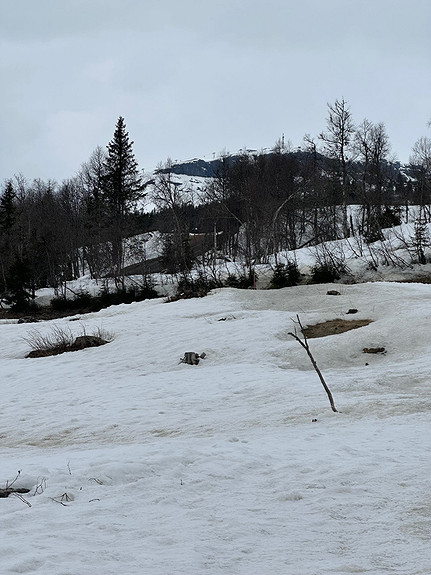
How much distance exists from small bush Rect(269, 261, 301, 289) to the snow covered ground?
17990mm

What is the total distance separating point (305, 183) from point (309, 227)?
8.61m

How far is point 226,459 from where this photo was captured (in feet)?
18.0

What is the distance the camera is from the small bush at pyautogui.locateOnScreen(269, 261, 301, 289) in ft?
104

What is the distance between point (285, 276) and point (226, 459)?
2681 cm

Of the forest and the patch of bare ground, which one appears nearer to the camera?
the patch of bare ground

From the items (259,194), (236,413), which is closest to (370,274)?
(259,194)

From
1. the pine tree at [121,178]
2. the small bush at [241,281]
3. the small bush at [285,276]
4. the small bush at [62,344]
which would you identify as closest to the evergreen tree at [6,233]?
the pine tree at [121,178]

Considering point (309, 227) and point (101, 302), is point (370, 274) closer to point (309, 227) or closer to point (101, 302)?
point (101, 302)

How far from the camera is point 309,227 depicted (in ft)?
180

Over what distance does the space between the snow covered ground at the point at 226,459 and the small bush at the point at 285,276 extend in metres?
18.0

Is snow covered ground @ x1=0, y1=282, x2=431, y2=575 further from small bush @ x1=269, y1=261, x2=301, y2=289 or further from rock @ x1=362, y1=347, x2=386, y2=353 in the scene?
small bush @ x1=269, y1=261, x2=301, y2=289

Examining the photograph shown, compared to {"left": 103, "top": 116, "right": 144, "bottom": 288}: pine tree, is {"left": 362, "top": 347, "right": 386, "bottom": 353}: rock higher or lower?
lower

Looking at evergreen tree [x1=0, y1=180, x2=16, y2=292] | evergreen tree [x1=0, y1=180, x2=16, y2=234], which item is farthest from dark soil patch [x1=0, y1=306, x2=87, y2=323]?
evergreen tree [x1=0, y1=180, x2=16, y2=234]

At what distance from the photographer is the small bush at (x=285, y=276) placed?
3162 centimetres
